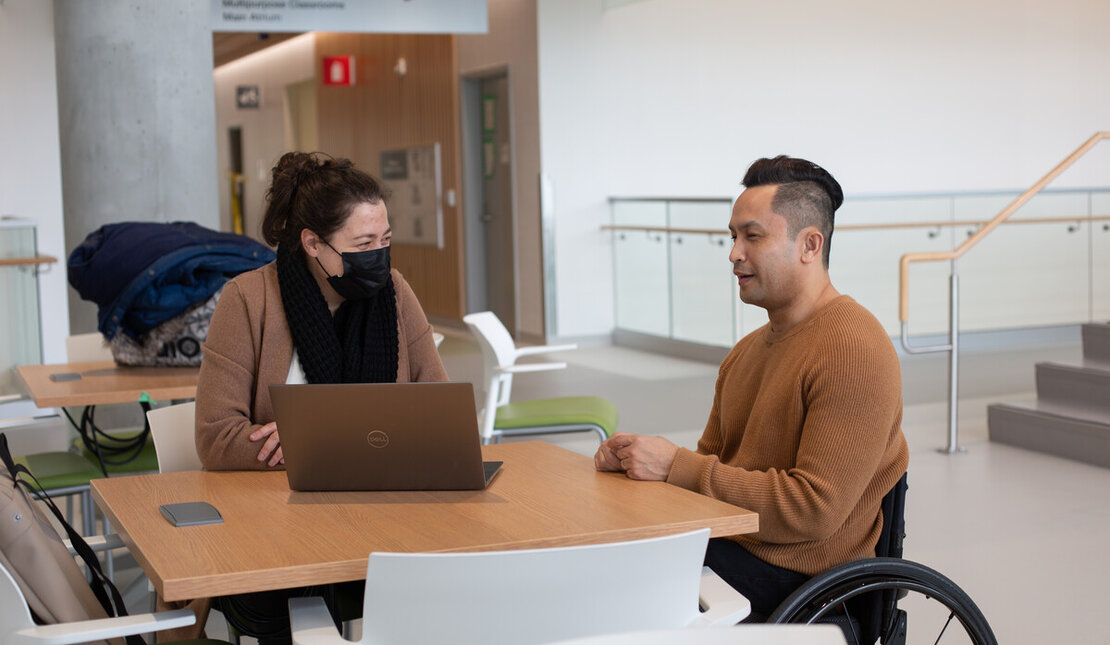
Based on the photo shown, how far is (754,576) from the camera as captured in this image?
211 centimetres

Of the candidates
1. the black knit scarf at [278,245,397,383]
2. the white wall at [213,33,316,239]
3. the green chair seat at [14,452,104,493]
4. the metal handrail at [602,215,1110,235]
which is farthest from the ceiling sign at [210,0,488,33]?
the white wall at [213,33,316,239]

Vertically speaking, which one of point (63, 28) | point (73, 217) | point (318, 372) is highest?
point (63, 28)

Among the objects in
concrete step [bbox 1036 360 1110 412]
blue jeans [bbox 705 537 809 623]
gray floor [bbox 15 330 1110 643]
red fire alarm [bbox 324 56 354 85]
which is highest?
red fire alarm [bbox 324 56 354 85]

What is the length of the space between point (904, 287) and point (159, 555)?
4.61 m

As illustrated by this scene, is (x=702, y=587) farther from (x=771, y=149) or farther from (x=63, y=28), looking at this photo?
(x=771, y=149)

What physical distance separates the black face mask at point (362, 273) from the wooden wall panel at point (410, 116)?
6871mm

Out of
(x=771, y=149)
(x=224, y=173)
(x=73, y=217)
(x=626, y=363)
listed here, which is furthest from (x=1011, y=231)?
(x=224, y=173)

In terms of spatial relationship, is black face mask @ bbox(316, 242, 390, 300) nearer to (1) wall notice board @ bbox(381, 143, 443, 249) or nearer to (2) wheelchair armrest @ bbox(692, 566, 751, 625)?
(2) wheelchair armrest @ bbox(692, 566, 751, 625)

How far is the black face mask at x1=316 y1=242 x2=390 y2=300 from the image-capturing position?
2.59 metres

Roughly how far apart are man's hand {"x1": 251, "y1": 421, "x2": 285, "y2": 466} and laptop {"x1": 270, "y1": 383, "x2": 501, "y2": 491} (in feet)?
0.83

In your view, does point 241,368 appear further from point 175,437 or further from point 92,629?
point 92,629

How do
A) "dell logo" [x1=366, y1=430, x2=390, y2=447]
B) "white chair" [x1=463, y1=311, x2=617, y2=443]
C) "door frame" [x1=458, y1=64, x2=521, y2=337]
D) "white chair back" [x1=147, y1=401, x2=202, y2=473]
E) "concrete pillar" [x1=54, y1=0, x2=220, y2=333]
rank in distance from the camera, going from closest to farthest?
"dell logo" [x1=366, y1=430, x2=390, y2=447] < "white chair back" [x1=147, y1=401, x2=202, y2=473] < "white chair" [x1=463, y1=311, x2=617, y2=443] < "concrete pillar" [x1=54, y1=0, x2=220, y2=333] < "door frame" [x1=458, y1=64, x2=521, y2=337]

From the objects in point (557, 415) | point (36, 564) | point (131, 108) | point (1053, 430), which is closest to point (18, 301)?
point (131, 108)

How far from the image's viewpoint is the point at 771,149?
9.73 metres
